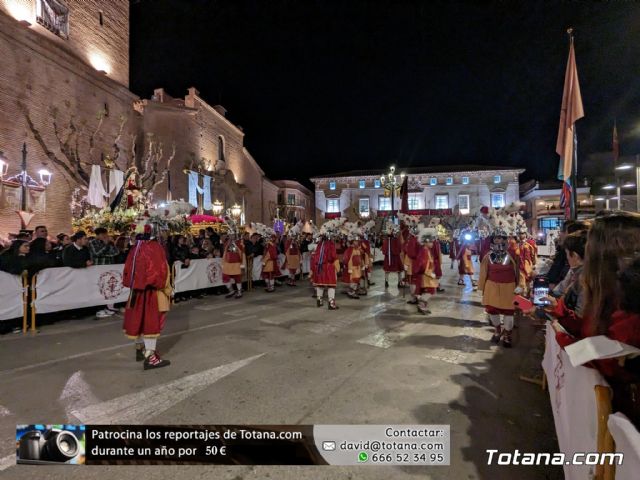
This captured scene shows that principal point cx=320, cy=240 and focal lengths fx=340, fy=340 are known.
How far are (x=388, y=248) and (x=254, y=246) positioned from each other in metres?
5.03

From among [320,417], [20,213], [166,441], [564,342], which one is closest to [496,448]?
[564,342]

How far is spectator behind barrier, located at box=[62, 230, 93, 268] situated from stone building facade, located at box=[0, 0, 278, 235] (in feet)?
24.6

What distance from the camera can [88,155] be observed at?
17469mm

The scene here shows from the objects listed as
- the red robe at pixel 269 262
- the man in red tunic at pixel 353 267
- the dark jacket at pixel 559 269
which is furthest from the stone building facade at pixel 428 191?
the dark jacket at pixel 559 269

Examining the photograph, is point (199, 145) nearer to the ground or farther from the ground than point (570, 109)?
farther from the ground

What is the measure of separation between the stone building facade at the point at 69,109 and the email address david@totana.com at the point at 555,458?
650 inches

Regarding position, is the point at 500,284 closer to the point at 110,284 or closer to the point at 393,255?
the point at 393,255

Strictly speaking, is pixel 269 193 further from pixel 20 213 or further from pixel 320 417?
pixel 320 417

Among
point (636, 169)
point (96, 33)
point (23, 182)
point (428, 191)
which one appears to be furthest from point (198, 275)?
point (428, 191)

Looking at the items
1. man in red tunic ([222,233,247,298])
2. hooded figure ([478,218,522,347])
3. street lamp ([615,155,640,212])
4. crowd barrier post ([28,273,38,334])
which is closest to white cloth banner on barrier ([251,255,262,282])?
man in red tunic ([222,233,247,298])

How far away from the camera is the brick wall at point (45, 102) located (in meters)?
13.3

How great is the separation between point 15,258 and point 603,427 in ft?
30.2

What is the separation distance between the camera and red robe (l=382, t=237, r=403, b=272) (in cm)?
1215

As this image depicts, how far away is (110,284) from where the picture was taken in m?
8.45
